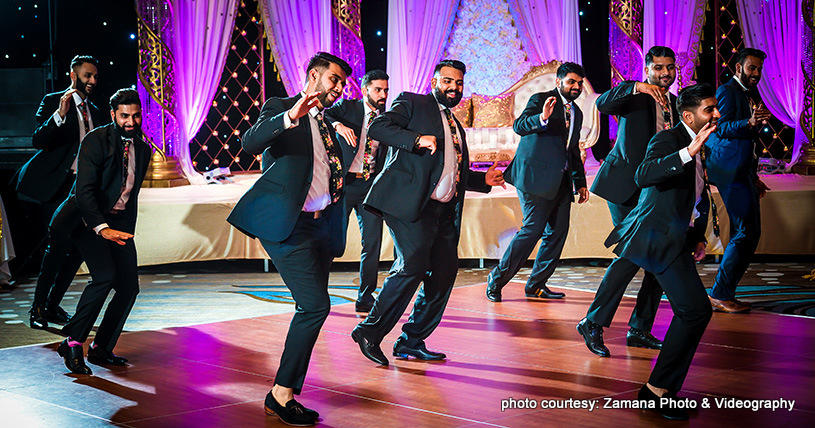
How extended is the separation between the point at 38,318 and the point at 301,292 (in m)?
2.25

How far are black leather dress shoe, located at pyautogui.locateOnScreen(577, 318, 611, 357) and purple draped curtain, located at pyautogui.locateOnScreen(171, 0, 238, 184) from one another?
539 centimetres

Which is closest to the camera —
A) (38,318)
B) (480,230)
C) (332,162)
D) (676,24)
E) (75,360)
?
(332,162)

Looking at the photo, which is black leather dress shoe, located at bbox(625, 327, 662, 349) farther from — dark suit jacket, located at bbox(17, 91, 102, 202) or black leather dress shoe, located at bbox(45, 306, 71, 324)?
dark suit jacket, located at bbox(17, 91, 102, 202)

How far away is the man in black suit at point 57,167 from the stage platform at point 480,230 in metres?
1.67

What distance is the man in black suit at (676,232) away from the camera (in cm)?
284

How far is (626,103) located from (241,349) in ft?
6.30

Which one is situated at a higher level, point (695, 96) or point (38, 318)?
point (695, 96)

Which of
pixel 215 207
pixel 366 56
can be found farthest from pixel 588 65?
pixel 215 207

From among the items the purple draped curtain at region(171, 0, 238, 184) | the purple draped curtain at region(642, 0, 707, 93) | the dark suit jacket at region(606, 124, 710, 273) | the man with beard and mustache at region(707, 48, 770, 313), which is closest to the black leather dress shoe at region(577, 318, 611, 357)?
the dark suit jacket at region(606, 124, 710, 273)

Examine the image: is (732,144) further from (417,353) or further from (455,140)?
(417,353)

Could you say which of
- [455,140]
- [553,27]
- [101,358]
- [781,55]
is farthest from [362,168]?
[781,55]

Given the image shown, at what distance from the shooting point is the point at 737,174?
15.1ft

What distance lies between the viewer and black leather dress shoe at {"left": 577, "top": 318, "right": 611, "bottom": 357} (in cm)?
372

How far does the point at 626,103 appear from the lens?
4027 millimetres
